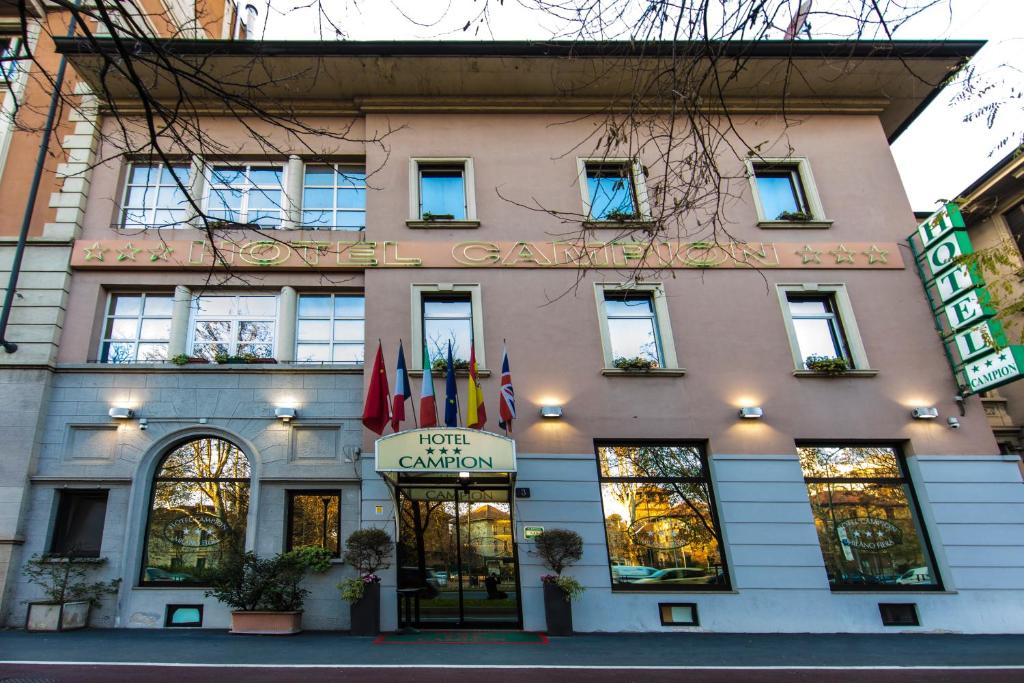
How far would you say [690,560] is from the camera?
35.9ft

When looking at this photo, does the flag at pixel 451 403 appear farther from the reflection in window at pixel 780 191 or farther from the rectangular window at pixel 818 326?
the reflection in window at pixel 780 191

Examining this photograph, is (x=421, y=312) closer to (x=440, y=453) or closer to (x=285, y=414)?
(x=285, y=414)

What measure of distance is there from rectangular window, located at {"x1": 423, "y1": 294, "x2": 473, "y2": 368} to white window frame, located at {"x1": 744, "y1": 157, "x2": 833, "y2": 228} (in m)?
6.72

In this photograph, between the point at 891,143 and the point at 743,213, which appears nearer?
the point at 743,213

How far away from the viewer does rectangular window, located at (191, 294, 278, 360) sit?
12383 millimetres

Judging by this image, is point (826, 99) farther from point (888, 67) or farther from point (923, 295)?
point (923, 295)

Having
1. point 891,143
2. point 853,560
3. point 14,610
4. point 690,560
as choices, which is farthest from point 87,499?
point 891,143

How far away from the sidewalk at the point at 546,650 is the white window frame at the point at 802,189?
8113 mm

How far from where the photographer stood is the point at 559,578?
10047mm

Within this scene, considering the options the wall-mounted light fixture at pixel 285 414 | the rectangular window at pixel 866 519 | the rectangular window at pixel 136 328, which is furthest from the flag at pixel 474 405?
the rectangular window at pixel 136 328

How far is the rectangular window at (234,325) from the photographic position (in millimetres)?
12383

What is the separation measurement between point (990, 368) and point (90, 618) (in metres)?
16.5

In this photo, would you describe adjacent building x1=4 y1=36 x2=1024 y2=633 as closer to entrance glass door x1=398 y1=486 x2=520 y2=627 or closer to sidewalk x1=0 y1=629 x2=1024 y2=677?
entrance glass door x1=398 y1=486 x2=520 y2=627

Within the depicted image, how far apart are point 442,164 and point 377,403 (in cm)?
633
